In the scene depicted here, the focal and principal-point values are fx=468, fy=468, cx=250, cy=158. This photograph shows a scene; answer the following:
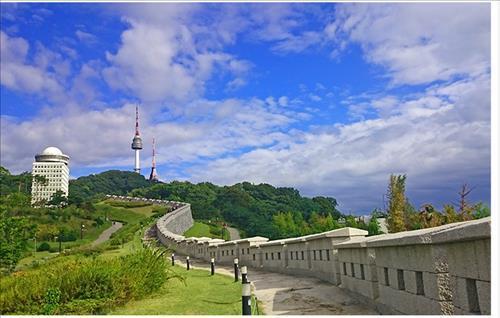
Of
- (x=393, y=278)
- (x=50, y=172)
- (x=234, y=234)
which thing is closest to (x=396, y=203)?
(x=393, y=278)

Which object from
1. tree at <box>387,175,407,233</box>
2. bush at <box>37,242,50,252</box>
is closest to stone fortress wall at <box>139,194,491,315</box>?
tree at <box>387,175,407,233</box>

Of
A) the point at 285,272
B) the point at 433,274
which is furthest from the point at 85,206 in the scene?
the point at 433,274

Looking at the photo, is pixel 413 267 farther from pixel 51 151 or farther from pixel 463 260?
pixel 51 151

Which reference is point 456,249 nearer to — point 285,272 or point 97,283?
point 97,283

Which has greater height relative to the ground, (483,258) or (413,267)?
(483,258)

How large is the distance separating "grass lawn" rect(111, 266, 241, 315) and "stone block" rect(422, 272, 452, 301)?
132 inches

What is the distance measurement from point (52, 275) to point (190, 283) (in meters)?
4.05

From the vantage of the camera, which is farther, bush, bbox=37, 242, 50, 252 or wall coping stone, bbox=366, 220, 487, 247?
bush, bbox=37, 242, 50, 252

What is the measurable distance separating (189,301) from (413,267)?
4990 mm

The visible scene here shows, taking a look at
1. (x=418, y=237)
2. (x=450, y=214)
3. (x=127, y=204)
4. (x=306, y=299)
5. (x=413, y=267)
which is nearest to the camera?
(x=418, y=237)

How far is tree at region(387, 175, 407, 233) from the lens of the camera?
3216 centimetres

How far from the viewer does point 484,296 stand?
13.3 ft

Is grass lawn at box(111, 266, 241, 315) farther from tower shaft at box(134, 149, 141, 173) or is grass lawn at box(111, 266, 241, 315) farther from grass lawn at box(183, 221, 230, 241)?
tower shaft at box(134, 149, 141, 173)

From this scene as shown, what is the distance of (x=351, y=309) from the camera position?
7848 mm
